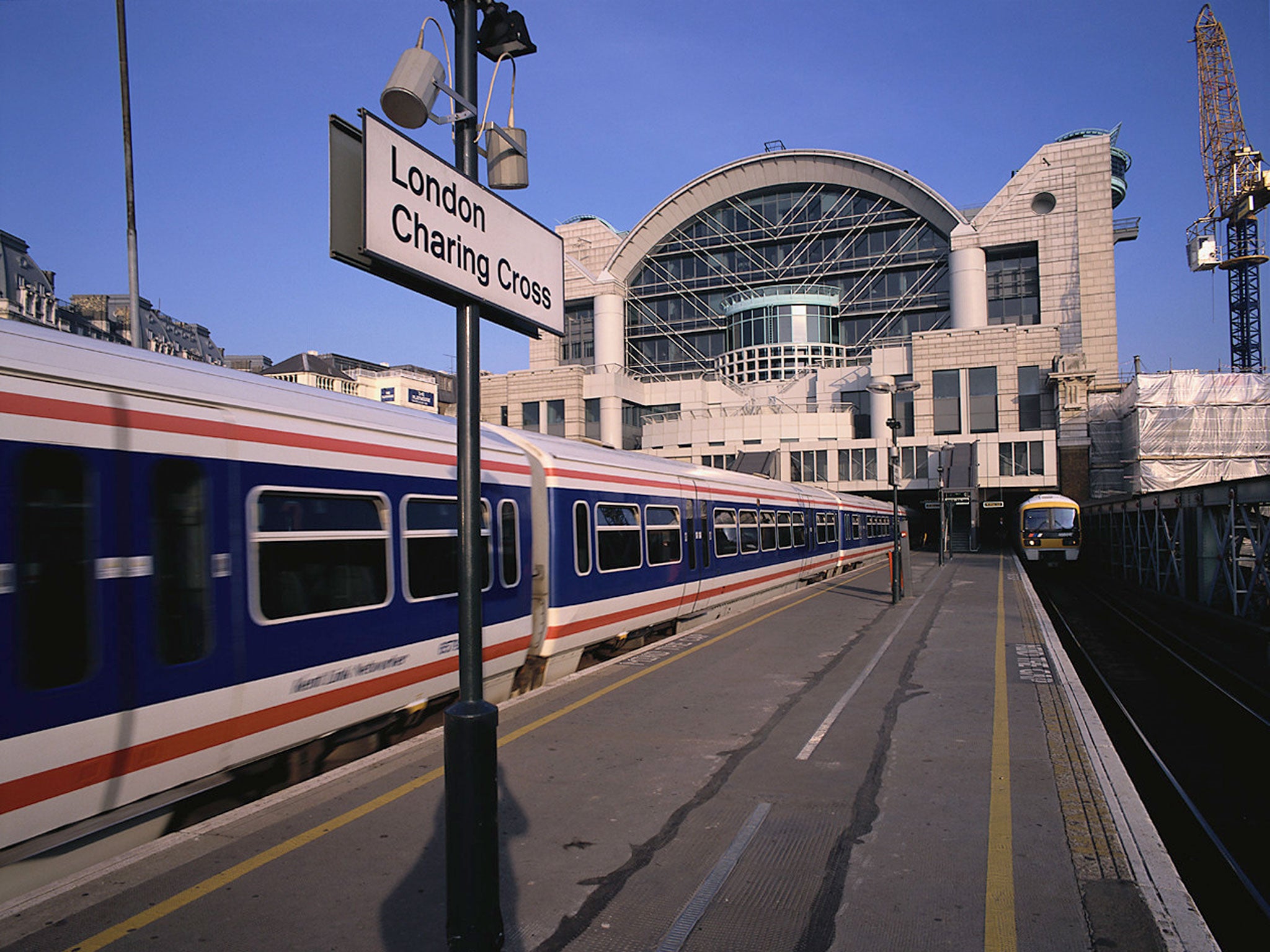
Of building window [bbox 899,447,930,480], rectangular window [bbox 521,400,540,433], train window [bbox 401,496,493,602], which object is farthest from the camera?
rectangular window [bbox 521,400,540,433]

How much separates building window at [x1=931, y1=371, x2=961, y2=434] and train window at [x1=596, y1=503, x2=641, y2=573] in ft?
161

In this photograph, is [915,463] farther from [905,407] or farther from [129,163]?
[129,163]

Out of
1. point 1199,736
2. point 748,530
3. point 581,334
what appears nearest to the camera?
point 1199,736

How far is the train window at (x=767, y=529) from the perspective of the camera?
19.2 metres

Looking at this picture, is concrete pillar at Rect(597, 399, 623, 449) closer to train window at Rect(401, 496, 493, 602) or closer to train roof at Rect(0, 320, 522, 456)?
train window at Rect(401, 496, 493, 602)

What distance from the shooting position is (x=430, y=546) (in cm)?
734

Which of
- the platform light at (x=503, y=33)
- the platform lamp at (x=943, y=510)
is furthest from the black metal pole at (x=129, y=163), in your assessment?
the platform lamp at (x=943, y=510)

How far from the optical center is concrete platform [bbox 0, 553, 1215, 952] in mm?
4105

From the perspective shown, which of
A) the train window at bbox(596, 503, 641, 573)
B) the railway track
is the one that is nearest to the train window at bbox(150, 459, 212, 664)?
the train window at bbox(596, 503, 641, 573)

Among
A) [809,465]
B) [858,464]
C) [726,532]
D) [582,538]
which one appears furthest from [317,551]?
[809,465]

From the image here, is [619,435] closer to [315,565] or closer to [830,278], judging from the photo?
[830,278]

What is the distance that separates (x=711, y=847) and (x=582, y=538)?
5630 millimetres

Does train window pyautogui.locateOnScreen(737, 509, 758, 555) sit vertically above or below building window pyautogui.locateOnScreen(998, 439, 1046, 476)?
below

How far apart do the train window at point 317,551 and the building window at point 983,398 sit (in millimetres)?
54961
